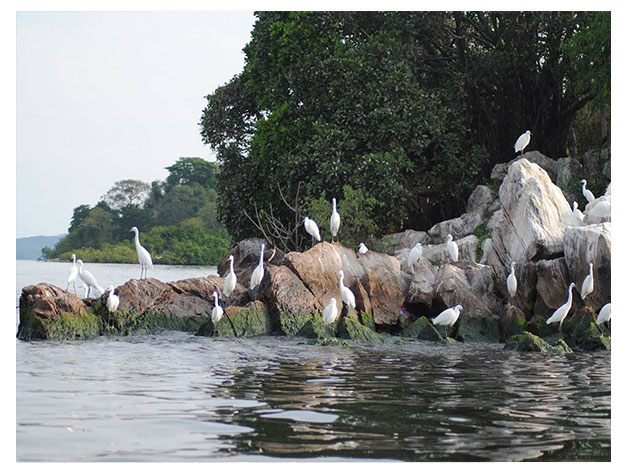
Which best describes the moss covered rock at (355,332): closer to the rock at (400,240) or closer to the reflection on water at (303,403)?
the reflection on water at (303,403)

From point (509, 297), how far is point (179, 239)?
27.7 m

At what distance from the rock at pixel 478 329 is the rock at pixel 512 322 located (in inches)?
4.9

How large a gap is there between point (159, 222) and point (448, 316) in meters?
32.3

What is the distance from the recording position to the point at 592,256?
1300 cm

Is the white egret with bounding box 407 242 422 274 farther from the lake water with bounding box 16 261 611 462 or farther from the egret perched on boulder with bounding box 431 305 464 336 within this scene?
the lake water with bounding box 16 261 611 462

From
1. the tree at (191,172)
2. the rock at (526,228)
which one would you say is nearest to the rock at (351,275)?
the rock at (526,228)

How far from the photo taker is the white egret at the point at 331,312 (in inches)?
501

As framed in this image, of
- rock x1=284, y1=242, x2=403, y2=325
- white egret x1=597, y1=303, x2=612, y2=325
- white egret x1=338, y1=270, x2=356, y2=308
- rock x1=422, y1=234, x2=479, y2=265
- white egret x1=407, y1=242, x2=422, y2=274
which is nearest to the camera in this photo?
white egret x1=597, y1=303, x2=612, y2=325

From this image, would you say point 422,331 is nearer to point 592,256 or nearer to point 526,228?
point 526,228

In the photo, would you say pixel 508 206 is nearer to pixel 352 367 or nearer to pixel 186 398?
pixel 352 367

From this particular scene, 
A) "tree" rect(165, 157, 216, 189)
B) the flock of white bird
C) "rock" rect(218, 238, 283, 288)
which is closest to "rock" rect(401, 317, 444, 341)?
the flock of white bird

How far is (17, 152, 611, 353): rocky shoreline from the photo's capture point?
12.8 metres

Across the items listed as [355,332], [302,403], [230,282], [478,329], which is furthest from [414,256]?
[302,403]

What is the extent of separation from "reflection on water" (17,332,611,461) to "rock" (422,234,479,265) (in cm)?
515
